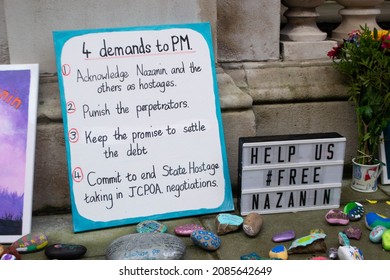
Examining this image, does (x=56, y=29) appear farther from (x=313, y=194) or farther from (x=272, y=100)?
(x=313, y=194)

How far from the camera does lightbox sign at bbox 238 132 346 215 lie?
2.70m

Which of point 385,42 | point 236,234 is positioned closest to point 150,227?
point 236,234

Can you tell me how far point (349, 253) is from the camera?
2.21 meters

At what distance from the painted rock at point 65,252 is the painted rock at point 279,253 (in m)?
0.84

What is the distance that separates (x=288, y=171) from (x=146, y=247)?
3.00 feet

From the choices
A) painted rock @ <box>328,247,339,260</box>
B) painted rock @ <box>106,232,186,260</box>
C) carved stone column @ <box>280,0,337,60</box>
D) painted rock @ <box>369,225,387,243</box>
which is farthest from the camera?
carved stone column @ <box>280,0,337,60</box>

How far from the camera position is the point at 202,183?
277 cm

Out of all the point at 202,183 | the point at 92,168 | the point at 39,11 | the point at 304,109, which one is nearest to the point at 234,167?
the point at 202,183

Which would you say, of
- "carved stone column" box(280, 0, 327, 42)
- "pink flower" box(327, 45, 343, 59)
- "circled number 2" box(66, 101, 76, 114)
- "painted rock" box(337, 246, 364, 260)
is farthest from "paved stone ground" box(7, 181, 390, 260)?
"carved stone column" box(280, 0, 327, 42)

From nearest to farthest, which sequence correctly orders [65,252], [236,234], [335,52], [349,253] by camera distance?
[349,253] < [65,252] < [236,234] < [335,52]

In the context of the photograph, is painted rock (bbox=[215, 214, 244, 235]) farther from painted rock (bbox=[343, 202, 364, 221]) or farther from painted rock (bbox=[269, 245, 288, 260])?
painted rock (bbox=[343, 202, 364, 221])

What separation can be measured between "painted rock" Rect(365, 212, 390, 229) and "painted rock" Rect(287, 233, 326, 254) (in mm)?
344

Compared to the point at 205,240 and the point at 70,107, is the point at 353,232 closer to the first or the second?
the point at 205,240

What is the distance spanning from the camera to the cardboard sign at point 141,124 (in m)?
2.63
